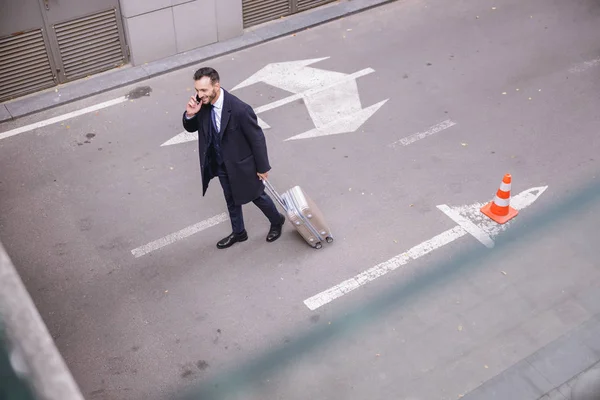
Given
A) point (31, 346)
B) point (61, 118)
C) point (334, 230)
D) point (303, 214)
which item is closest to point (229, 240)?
point (303, 214)

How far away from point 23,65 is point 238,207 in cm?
445

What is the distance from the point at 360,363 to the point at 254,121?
2.35m

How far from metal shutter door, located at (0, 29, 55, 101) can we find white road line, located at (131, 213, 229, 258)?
3.76 metres

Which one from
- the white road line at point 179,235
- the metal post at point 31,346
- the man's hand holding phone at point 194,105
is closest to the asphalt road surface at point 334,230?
the white road line at point 179,235

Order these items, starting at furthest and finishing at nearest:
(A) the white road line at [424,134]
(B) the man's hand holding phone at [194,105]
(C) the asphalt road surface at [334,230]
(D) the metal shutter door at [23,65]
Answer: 1. (D) the metal shutter door at [23,65]
2. (A) the white road line at [424,134]
3. (C) the asphalt road surface at [334,230]
4. (B) the man's hand holding phone at [194,105]

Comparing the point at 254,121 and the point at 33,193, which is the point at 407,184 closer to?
the point at 254,121

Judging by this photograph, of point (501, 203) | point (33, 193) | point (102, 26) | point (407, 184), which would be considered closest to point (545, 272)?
point (501, 203)

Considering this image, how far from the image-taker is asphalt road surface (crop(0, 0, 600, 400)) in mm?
6051

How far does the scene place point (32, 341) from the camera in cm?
158

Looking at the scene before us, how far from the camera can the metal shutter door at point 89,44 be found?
941cm

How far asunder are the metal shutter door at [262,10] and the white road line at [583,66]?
458 centimetres

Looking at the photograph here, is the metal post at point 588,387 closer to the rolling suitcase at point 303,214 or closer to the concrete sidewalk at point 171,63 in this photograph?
the rolling suitcase at point 303,214

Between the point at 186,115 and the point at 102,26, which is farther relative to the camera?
the point at 102,26

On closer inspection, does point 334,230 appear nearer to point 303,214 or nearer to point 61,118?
point 303,214
